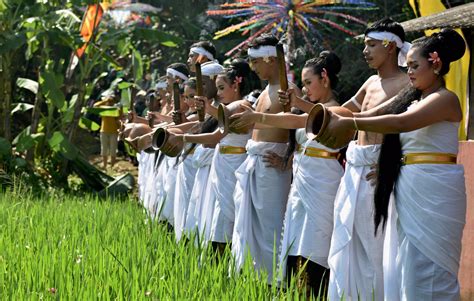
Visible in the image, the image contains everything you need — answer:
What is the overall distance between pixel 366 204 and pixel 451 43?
0.89 metres

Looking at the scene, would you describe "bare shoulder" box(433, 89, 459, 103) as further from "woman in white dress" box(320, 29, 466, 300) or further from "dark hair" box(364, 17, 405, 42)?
"dark hair" box(364, 17, 405, 42)

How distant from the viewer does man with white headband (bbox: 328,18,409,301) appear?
441 centimetres

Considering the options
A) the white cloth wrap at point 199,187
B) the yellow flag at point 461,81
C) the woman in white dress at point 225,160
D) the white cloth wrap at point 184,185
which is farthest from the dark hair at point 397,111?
the white cloth wrap at point 184,185

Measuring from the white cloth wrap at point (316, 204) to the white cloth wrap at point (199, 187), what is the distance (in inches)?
59.3

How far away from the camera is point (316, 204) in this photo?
4871 millimetres

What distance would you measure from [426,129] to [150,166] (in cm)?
570

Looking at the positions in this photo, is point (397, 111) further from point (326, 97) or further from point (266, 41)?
point (266, 41)

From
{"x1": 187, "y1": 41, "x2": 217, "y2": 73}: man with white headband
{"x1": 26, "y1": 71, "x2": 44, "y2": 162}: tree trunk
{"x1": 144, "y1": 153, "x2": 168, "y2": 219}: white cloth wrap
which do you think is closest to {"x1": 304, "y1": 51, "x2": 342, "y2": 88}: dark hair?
{"x1": 187, "y1": 41, "x2": 217, "y2": 73}: man with white headband

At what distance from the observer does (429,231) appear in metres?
3.90

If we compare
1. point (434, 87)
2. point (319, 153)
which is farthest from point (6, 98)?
point (434, 87)

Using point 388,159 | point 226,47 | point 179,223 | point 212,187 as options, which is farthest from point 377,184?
point 226,47

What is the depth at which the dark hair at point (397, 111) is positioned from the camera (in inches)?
155

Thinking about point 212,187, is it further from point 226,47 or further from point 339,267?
point 226,47

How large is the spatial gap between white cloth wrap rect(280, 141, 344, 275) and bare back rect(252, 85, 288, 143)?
491mm
